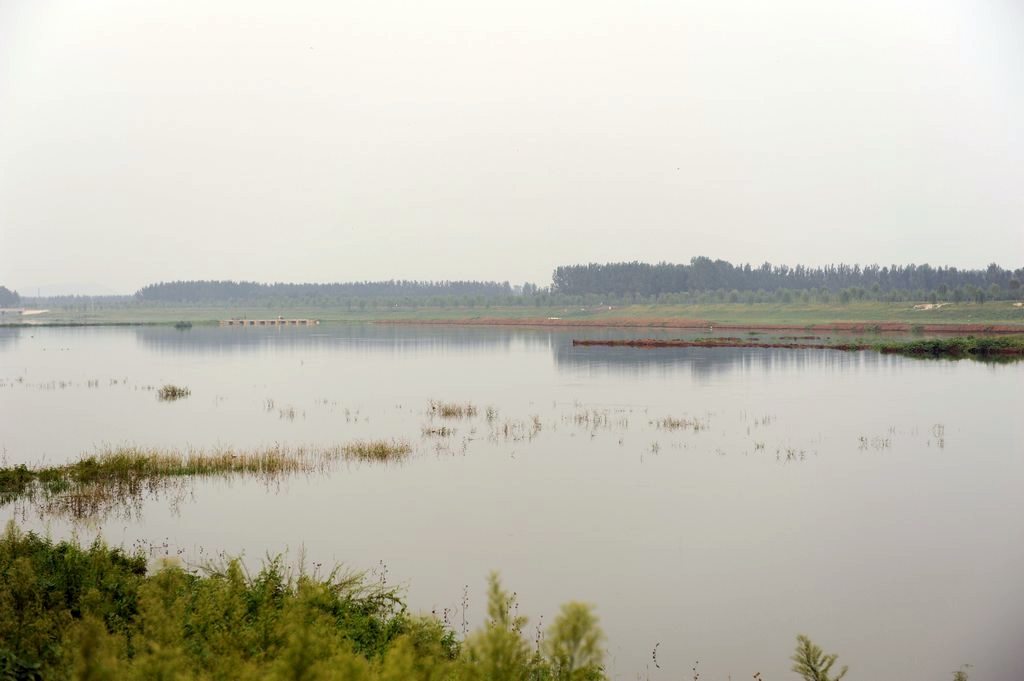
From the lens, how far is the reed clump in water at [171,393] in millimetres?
53500

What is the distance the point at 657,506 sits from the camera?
88.0 feet

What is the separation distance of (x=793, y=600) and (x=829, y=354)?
7254 centimetres

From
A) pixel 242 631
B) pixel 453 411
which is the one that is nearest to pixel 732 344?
pixel 453 411

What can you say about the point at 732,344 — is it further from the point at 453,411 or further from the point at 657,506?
the point at 657,506

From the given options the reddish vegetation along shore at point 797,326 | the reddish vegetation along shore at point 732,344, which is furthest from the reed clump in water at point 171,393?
the reddish vegetation along shore at point 797,326

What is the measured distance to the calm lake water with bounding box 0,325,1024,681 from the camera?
57.7 feet

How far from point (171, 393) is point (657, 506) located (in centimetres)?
3742

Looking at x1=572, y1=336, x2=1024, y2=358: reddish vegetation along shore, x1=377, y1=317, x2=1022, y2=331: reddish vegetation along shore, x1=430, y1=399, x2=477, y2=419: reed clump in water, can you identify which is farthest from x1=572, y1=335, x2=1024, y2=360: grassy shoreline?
x1=430, y1=399, x2=477, y2=419: reed clump in water

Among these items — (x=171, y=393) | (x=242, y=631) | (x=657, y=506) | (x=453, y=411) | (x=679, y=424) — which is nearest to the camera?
(x=242, y=631)

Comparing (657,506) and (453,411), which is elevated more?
(453,411)

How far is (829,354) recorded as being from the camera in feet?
285

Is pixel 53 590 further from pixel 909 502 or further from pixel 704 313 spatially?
pixel 704 313

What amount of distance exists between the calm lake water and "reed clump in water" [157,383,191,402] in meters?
1.17

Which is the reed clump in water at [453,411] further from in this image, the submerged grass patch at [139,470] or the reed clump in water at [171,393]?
the reed clump in water at [171,393]
